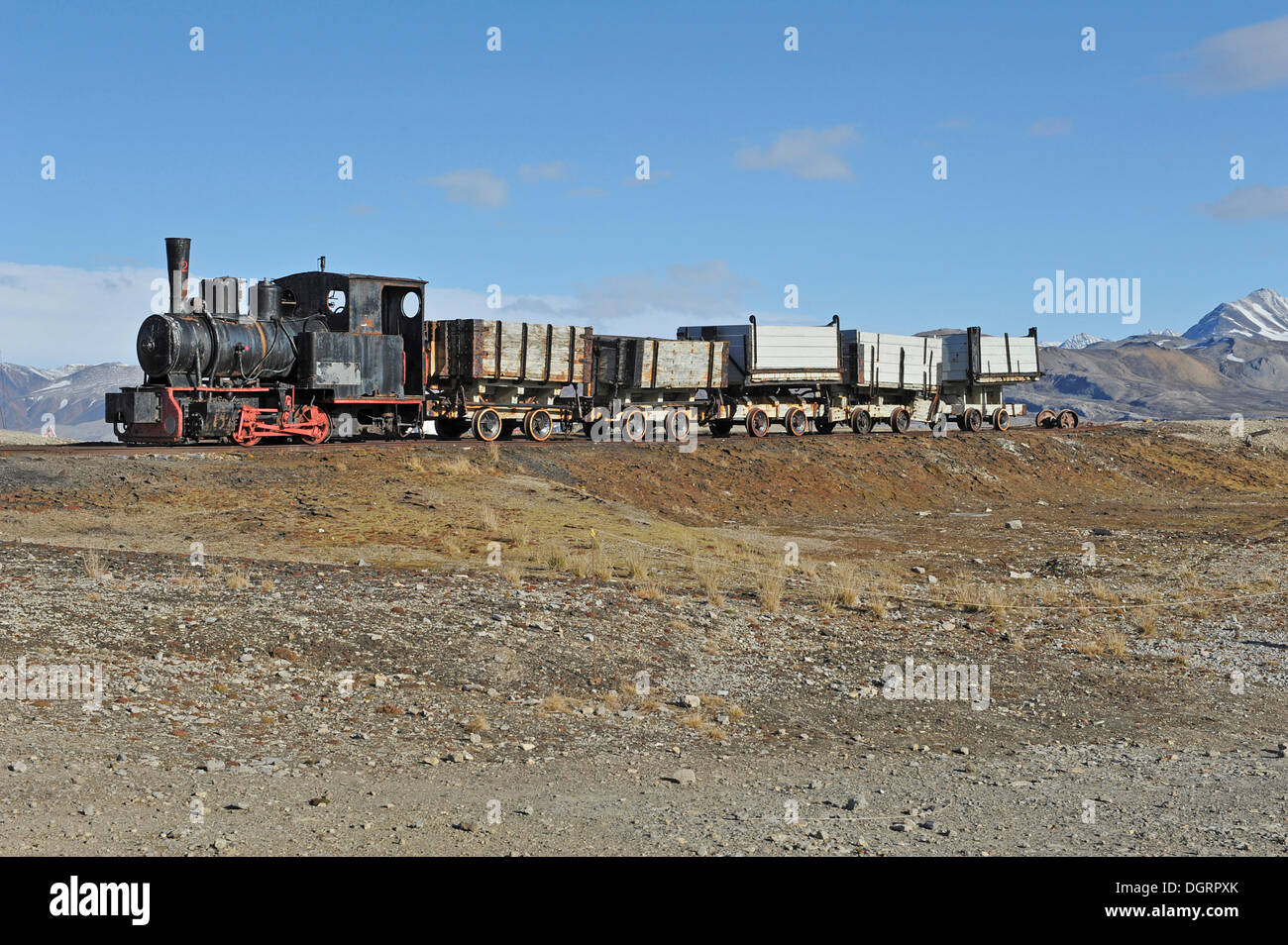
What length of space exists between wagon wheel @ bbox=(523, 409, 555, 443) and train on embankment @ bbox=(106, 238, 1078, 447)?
0.04 metres

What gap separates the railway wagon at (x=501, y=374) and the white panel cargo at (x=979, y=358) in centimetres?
1674

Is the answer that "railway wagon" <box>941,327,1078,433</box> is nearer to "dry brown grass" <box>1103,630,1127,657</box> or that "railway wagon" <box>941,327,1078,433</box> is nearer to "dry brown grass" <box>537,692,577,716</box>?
"dry brown grass" <box>1103,630,1127,657</box>

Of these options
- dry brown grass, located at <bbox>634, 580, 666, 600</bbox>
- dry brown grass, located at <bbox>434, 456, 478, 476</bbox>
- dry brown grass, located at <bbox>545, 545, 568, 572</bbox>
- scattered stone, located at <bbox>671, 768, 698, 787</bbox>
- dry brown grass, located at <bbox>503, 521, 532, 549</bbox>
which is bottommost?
scattered stone, located at <bbox>671, 768, 698, 787</bbox>

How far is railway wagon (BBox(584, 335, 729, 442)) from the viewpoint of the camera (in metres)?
30.9

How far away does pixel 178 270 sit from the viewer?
75.5 ft

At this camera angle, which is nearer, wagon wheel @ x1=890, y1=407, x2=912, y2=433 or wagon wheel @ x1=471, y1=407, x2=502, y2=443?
wagon wheel @ x1=471, y1=407, x2=502, y2=443

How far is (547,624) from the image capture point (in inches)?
517

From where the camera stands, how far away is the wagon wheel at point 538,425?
29.2 meters

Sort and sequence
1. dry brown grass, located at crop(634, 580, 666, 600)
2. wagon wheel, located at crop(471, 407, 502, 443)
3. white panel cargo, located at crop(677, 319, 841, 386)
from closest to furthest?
1. dry brown grass, located at crop(634, 580, 666, 600)
2. wagon wheel, located at crop(471, 407, 502, 443)
3. white panel cargo, located at crop(677, 319, 841, 386)

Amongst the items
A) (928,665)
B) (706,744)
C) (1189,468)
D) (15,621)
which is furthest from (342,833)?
Result: (1189,468)

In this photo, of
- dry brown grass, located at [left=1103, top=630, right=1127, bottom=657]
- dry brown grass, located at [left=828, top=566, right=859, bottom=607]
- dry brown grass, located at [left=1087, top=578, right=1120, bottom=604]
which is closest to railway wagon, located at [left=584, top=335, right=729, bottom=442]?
dry brown grass, located at [left=828, top=566, right=859, bottom=607]

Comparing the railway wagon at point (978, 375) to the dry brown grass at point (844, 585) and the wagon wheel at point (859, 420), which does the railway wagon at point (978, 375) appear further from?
the dry brown grass at point (844, 585)
